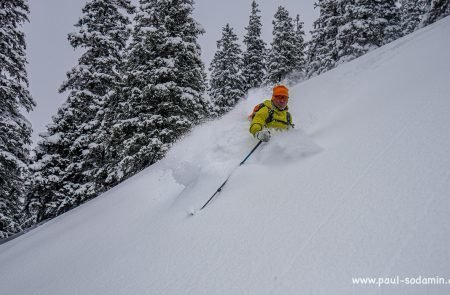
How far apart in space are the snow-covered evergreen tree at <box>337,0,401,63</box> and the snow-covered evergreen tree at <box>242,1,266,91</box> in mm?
9211

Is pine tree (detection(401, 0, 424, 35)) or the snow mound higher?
the snow mound

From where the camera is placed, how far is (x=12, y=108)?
1103 cm

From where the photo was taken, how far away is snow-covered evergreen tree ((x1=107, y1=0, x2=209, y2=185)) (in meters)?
10.8

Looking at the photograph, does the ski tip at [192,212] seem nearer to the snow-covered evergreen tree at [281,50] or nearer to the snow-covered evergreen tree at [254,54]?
the snow-covered evergreen tree at [281,50]

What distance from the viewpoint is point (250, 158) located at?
14.3 feet

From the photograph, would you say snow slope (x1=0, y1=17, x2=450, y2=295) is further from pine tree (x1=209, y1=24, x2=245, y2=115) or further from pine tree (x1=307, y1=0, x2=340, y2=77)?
pine tree (x1=209, y1=24, x2=245, y2=115)

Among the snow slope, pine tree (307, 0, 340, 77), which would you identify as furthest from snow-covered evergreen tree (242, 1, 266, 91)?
the snow slope

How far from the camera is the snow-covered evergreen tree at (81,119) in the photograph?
13.7 meters

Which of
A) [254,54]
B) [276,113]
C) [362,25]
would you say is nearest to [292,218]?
[276,113]

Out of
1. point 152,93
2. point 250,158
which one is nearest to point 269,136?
point 250,158

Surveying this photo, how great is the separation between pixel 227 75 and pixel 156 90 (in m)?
14.4

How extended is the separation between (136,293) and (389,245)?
1.99 m

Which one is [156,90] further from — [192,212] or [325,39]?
[325,39]


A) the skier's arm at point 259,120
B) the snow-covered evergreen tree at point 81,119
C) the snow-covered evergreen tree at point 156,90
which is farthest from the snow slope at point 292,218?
the snow-covered evergreen tree at point 81,119
